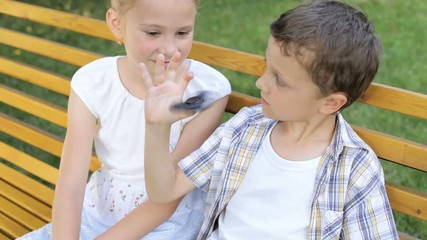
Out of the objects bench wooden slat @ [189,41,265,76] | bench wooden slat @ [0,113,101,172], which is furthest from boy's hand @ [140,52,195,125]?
bench wooden slat @ [0,113,101,172]

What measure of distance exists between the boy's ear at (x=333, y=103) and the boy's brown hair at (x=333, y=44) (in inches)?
0.7

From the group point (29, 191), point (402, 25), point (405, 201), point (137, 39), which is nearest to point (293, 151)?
point (405, 201)

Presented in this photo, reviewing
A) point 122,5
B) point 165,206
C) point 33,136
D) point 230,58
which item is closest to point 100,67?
point 122,5

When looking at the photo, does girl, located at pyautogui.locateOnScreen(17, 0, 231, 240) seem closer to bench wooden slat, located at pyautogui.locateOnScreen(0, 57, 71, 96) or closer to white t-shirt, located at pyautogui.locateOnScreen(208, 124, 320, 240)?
white t-shirt, located at pyautogui.locateOnScreen(208, 124, 320, 240)

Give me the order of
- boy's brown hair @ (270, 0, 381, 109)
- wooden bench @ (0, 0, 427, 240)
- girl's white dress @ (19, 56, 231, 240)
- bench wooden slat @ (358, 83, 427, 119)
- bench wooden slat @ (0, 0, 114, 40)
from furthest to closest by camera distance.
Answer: bench wooden slat @ (0, 0, 114, 40), girl's white dress @ (19, 56, 231, 240), wooden bench @ (0, 0, 427, 240), bench wooden slat @ (358, 83, 427, 119), boy's brown hair @ (270, 0, 381, 109)

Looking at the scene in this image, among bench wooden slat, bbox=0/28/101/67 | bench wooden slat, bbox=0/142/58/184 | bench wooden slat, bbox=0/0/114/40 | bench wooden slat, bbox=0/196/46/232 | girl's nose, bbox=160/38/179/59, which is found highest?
girl's nose, bbox=160/38/179/59

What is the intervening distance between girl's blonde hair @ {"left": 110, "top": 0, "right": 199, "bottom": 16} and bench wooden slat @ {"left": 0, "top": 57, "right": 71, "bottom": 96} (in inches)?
37.9

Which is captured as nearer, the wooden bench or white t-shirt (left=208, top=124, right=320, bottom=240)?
white t-shirt (left=208, top=124, right=320, bottom=240)

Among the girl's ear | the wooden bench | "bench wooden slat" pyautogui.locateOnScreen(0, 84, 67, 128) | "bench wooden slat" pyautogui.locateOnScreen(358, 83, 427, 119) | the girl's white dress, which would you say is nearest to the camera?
"bench wooden slat" pyautogui.locateOnScreen(358, 83, 427, 119)

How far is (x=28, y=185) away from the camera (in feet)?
11.4

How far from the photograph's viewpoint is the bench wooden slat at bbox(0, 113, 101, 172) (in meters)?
3.37

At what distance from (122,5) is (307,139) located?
77 centimetres

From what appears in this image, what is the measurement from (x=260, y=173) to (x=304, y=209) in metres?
0.19

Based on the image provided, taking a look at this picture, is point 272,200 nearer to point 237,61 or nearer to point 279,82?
point 279,82
